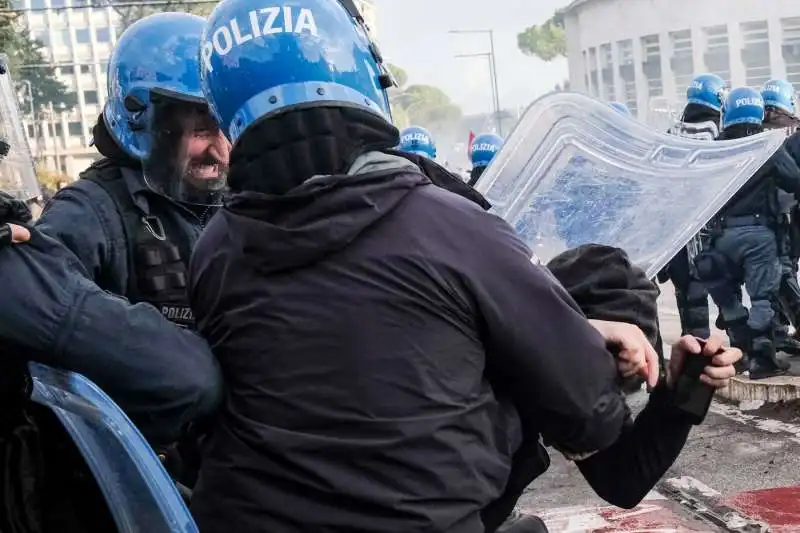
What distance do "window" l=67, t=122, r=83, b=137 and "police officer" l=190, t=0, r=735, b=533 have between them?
6022 cm

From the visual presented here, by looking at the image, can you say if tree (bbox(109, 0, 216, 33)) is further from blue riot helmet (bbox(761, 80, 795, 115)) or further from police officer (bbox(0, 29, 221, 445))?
police officer (bbox(0, 29, 221, 445))

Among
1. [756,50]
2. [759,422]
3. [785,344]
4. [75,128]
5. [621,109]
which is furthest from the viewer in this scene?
[75,128]

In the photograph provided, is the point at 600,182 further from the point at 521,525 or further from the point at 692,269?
the point at 692,269

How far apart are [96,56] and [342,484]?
66.1 m

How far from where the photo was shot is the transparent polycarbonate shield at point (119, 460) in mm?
1587

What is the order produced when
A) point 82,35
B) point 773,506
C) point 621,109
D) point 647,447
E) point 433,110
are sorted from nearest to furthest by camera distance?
point 647,447 < point 773,506 < point 621,109 < point 82,35 < point 433,110

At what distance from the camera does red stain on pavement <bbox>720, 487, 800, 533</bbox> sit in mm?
4332

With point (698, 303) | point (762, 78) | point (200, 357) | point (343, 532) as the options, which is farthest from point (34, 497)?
point (762, 78)

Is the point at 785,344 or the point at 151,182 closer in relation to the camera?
the point at 151,182

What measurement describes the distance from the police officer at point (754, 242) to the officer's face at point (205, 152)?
554cm

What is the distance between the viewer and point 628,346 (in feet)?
5.59

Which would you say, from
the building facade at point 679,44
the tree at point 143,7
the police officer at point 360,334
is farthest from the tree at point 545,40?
the police officer at point 360,334

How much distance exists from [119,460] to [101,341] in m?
0.20

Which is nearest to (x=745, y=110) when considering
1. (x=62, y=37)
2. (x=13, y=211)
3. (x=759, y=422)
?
(x=759, y=422)
